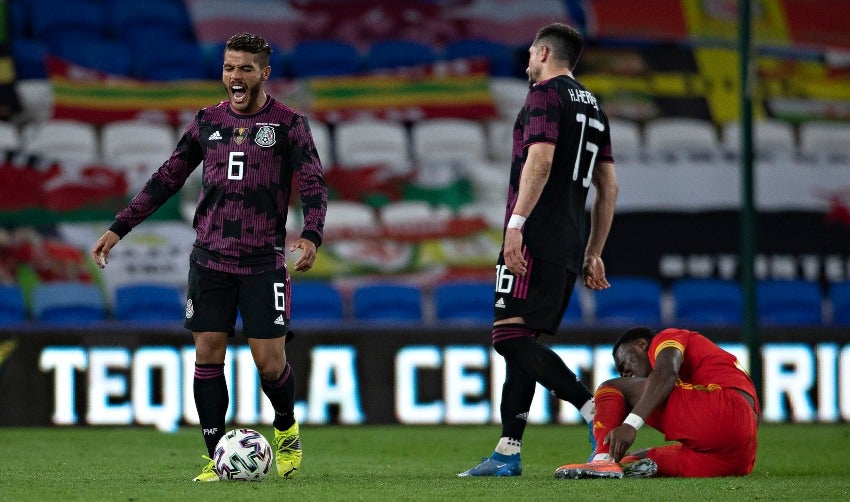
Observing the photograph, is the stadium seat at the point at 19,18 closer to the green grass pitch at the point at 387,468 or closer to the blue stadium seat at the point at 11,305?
the blue stadium seat at the point at 11,305

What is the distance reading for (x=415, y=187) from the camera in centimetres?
1312

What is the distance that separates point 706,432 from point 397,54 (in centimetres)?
1068

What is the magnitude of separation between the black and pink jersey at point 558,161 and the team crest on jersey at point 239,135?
1.09m

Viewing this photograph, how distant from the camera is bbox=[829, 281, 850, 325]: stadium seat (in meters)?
11.9

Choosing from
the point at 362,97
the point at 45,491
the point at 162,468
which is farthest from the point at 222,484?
the point at 362,97

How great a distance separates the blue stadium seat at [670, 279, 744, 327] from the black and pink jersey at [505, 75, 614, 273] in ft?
21.6

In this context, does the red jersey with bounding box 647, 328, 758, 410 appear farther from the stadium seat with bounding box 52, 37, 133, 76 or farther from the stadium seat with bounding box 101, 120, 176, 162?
the stadium seat with bounding box 52, 37, 133, 76

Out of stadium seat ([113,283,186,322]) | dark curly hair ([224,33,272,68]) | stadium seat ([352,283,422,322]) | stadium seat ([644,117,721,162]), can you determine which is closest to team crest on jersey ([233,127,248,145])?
dark curly hair ([224,33,272,68])

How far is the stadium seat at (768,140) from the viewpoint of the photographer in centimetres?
1405

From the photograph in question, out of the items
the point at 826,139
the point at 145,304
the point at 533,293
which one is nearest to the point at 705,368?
the point at 533,293

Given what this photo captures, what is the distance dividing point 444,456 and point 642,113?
331 inches

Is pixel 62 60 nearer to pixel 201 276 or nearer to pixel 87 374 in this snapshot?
pixel 87 374

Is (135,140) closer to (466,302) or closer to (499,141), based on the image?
(499,141)

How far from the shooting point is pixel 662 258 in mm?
12766
